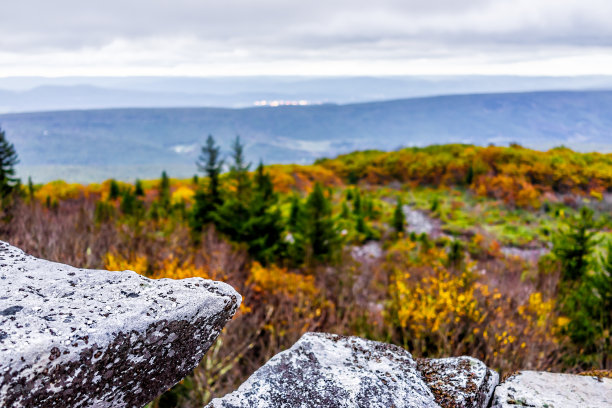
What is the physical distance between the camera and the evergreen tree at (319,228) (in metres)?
26.9

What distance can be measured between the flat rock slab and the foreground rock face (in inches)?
6.1

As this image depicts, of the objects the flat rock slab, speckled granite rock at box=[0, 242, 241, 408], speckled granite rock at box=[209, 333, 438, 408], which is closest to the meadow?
the flat rock slab

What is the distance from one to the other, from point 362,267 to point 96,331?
26051 millimetres

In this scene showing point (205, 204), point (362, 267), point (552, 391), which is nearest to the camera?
point (552, 391)

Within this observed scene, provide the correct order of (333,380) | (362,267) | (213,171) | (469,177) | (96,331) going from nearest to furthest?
(96,331) → (333,380) → (362,267) → (213,171) → (469,177)

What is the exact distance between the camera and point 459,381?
386 centimetres

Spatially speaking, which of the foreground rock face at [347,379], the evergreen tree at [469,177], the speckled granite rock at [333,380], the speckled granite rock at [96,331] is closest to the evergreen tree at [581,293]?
the foreground rock face at [347,379]

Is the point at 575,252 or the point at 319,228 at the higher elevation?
the point at 319,228

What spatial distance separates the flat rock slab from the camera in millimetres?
3654

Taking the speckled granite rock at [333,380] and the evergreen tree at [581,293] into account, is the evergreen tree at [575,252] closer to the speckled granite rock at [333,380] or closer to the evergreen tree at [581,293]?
the evergreen tree at [581,293]

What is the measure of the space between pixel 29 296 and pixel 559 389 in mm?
4336

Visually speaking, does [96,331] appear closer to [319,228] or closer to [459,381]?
[459,381]

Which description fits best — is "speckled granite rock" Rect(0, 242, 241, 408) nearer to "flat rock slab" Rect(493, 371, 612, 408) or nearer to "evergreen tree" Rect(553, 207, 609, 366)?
"flat rock slab" Rect(493, 371, 612, 408)

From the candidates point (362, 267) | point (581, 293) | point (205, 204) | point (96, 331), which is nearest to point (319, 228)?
point (362, 267)
